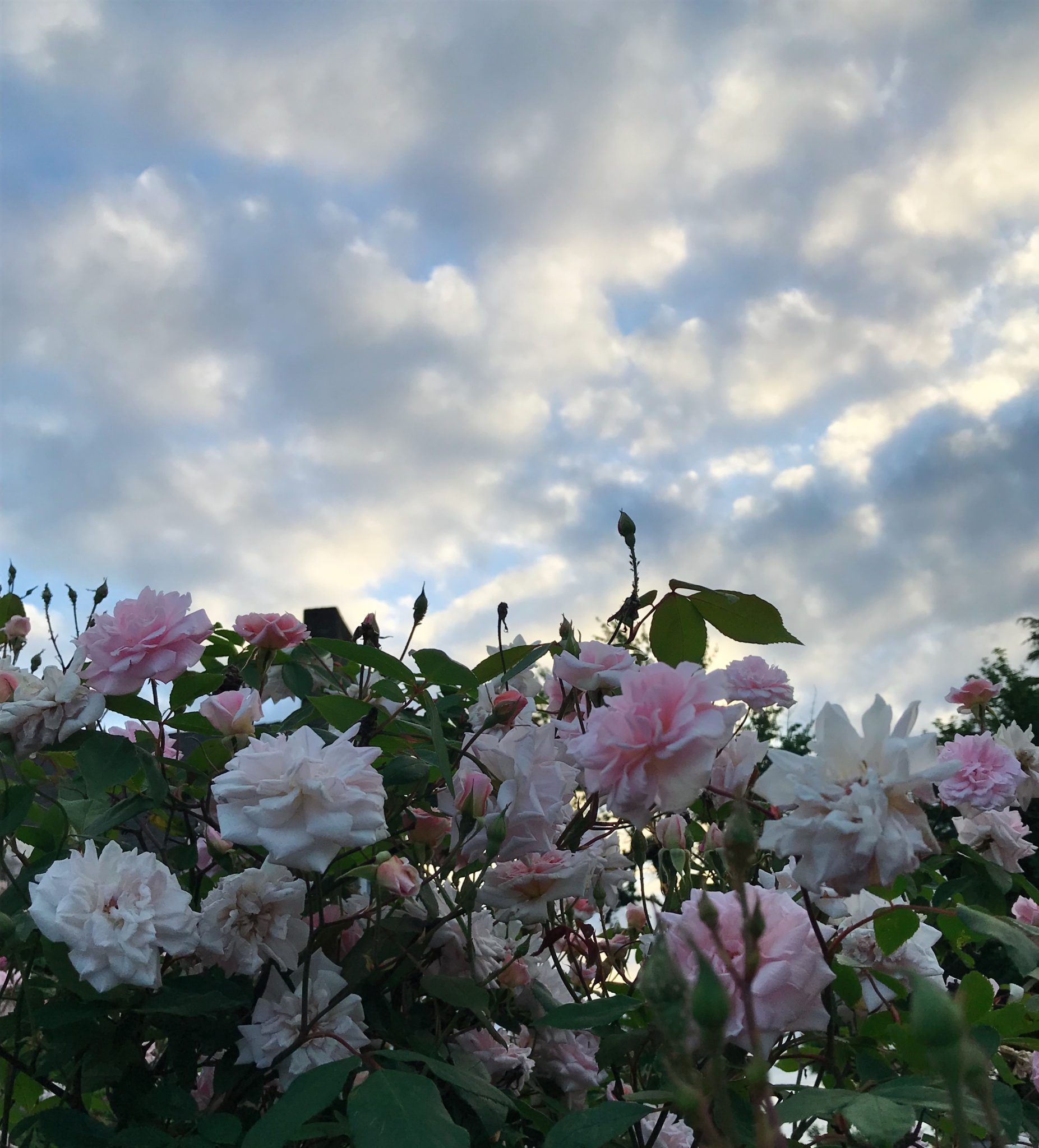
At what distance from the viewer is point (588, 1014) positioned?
0.97 m

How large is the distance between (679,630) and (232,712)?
0.62 metres

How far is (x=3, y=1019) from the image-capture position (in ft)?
4.11

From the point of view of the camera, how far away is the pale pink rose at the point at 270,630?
4.86 feet

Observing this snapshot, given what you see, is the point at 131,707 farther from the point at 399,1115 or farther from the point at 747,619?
the point at 747,619

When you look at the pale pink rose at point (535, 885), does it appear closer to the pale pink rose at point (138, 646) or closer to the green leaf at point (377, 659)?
the green leaf at point (377, 659)

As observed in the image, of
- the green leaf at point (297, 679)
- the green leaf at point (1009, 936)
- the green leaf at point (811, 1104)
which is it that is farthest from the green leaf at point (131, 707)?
the green leaf at point (1009, 936)

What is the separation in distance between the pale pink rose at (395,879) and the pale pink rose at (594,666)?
0.32 meters

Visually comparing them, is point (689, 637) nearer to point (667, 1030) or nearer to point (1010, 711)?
point (667, 1030)

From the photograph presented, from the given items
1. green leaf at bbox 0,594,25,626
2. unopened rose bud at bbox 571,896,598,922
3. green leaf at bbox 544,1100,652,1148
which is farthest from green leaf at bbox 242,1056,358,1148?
green leaf at bbox 0,594,25,626

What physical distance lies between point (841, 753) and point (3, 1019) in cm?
115

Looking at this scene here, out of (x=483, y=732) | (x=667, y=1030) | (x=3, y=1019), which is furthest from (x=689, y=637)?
(x=3, y=1019)

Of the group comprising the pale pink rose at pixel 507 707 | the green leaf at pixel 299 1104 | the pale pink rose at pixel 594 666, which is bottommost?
the green leaf at pixel 299 1104

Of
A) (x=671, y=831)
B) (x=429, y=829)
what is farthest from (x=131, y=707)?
(x=671, y=831)

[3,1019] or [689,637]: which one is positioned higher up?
[689,637]
